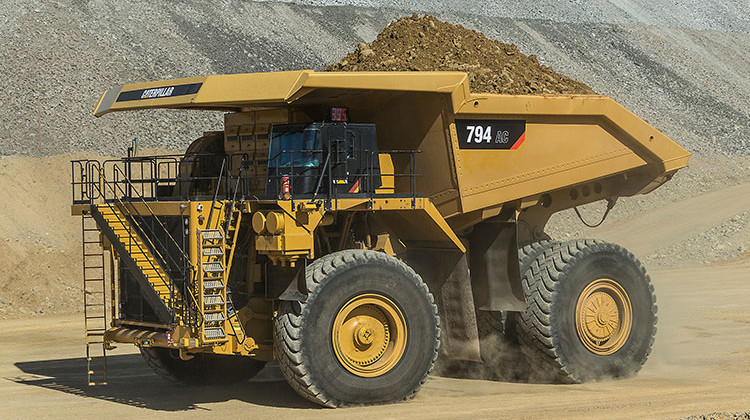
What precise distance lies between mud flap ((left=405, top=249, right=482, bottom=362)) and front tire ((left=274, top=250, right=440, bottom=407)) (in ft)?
2.88

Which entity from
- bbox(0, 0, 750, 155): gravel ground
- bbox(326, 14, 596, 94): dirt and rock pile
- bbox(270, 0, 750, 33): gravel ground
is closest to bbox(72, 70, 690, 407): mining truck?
bbox(326, 14, 596, 94): dirt and rock pile

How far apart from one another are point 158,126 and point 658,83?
28532mm

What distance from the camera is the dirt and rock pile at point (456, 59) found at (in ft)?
41.2

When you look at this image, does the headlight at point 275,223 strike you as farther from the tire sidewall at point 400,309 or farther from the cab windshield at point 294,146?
the cab windshield at point 294,146

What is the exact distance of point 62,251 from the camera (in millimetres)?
24953

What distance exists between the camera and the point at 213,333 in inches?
408

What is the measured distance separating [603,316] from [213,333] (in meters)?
4.70

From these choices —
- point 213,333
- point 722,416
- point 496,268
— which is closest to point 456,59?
point 496,268

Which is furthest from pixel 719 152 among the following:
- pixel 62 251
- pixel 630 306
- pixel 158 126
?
pixel 630 306

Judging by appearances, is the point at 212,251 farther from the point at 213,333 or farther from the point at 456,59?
the point at 456,59

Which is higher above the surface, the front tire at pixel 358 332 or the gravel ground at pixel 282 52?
the gravel ground at pixel 282 52

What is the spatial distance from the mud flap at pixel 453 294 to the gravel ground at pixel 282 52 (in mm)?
21258

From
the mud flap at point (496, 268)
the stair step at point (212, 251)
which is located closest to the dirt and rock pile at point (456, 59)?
the mud flap at point (496, 268)

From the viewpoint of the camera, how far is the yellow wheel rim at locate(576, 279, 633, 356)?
41.0 ft
